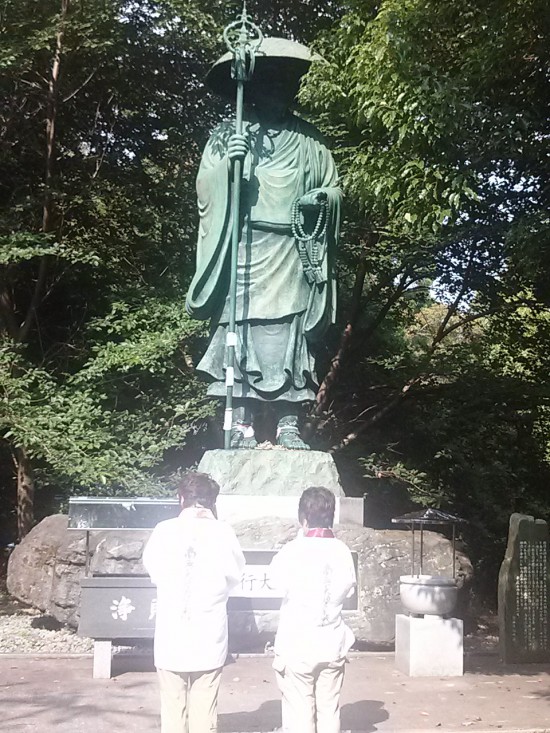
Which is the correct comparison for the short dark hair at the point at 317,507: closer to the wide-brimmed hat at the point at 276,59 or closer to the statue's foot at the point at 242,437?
the statue's foot at the point at 242,437

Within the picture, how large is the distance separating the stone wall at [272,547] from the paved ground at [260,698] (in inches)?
10.4

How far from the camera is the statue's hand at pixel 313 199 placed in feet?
21.3

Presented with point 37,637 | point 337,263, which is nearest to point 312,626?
point 37,637

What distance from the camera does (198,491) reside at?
10.8 feet

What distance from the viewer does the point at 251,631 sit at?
18.7ft

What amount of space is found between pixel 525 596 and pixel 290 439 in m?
2.20

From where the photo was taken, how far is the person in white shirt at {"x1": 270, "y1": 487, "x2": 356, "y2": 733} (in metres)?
3.25

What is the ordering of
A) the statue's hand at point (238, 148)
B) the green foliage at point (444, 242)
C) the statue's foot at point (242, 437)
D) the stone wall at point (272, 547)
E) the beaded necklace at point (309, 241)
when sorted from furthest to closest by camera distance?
the green foliage at point (444, 242) < the beaded necklace at point (309, 241) < the statue's foot at point (242, 437) < the statue's hand at point (238, 148) < the stone wall at point (272, 547)

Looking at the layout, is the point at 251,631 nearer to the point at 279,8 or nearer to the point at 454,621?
the point at 454,621

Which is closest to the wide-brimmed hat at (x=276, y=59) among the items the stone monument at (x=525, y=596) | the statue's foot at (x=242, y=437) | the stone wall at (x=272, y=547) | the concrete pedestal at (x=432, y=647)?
the statue's foot at (x=242, y=437)

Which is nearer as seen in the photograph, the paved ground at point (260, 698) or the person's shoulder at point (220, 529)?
the person's shoulder at point (220, 529)

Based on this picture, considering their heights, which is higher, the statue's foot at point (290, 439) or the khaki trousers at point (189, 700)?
the statue's foot at point (290, 439)

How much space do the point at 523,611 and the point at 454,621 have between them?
45.8 inches

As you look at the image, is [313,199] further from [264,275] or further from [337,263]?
[337,263]
